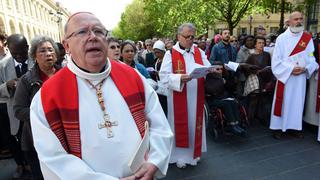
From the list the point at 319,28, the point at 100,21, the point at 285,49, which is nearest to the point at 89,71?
the point at 100,21

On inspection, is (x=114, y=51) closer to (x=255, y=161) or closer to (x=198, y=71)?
(x=198, y=71)

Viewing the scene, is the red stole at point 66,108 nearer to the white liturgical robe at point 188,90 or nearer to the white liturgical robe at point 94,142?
the white liturgical robe at point 94,142

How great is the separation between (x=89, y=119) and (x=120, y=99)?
0.24m

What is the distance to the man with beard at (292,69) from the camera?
482cm

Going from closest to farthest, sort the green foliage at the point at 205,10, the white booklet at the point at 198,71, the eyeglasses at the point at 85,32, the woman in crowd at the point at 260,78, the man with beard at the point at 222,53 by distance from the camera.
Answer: the eyeglasses at the point at 85,32
the white booklet at the point at 198,71
the woman in crowd at the point at 260,78
the man with beard at the point at 222,53
the green foliage at the point at 205,10

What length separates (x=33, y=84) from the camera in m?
2.70

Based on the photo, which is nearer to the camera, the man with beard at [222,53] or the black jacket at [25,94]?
the black jacket at [25,94]

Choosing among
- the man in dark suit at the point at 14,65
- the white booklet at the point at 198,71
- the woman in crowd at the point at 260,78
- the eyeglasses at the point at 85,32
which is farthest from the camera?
the woman in crowd at the point at 260,78

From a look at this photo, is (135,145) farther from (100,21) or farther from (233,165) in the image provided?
(233,165)

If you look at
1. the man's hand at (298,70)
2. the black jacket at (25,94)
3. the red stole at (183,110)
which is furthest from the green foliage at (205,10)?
the black jacket at (25,94)

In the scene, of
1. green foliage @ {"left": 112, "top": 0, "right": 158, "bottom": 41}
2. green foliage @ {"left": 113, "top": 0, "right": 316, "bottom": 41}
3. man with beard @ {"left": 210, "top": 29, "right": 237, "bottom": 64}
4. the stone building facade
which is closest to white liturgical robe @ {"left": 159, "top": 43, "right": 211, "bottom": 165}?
man with beard @ {"left": 210, "top": 29, "right": 237, "bottom": 64}

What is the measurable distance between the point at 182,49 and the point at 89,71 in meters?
2.33

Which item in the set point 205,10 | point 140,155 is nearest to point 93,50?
point 140,155

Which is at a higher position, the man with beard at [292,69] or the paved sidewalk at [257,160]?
the man with beard at [292,69]
